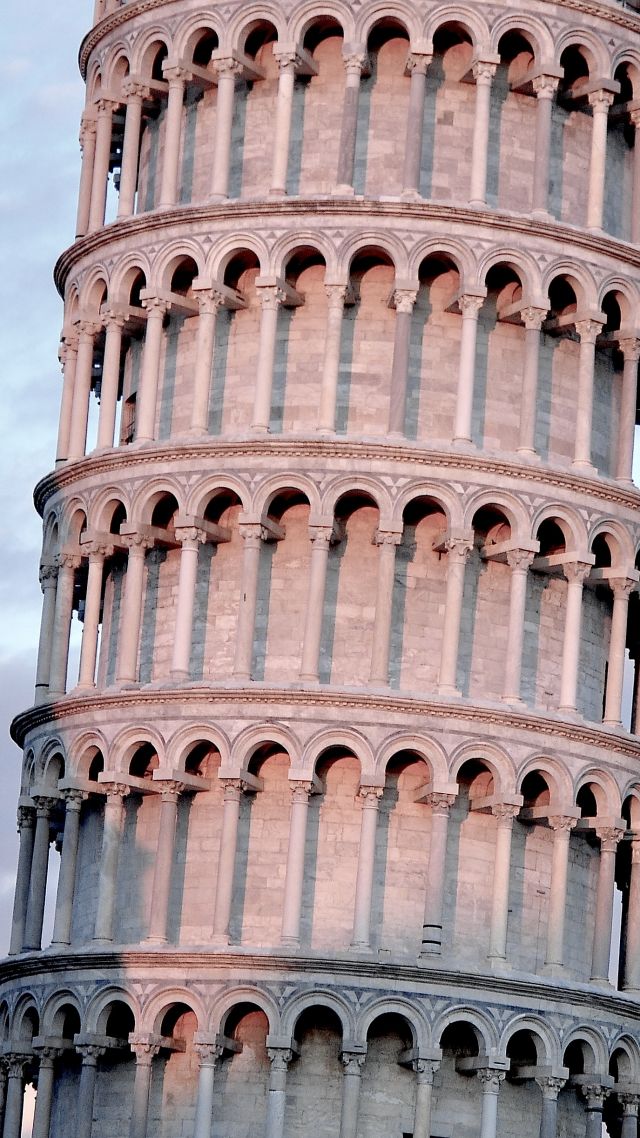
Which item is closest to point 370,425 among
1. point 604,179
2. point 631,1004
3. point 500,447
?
point 500,447

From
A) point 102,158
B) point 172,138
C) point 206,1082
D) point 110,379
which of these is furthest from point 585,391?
point 206,1082

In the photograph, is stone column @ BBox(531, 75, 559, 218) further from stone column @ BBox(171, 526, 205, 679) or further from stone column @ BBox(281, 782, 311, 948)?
stone column @ BBox(281, 782, 311, 948)

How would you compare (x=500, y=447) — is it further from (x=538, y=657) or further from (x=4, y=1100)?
(x=4, y=1100)

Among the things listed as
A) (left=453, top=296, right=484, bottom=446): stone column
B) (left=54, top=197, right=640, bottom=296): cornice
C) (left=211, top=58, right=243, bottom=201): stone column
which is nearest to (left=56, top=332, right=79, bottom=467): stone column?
(left=54, top=197, right=640, bottom=296): cornice

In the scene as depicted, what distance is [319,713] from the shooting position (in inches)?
1863

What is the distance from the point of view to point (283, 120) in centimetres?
5012

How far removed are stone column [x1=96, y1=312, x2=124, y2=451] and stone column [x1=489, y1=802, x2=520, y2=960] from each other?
328 inches

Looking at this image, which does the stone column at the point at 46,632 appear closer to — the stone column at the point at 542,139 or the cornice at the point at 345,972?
the cornice at the point at 345,972

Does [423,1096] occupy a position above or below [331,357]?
below

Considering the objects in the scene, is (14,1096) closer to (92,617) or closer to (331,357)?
(92,617)

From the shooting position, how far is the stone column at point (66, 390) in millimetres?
51750

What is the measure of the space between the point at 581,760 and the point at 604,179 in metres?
9.21

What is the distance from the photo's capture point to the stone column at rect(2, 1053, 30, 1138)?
1935 inches

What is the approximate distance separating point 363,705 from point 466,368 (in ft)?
17.5
